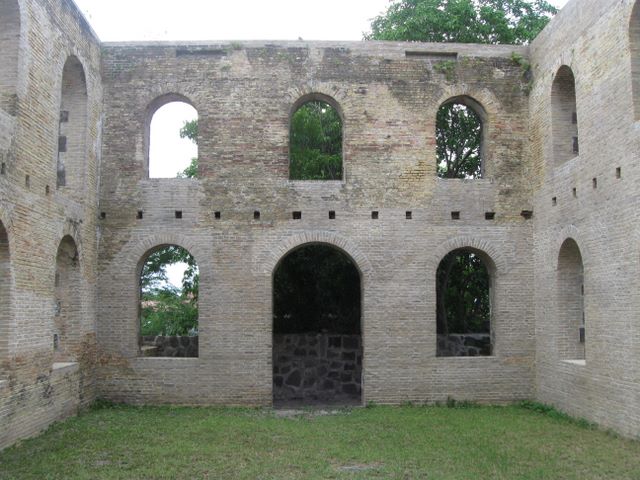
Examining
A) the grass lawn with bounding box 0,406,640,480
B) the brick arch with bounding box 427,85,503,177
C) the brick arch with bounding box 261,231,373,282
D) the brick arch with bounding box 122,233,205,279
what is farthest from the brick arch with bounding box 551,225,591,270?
the brick arch with bounding box 122,233,205,279

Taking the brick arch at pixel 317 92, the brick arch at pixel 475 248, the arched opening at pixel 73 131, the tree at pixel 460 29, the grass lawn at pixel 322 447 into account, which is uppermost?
the tree at pixel 460 29

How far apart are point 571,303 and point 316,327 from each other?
305 inches

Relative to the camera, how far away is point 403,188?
13.5m

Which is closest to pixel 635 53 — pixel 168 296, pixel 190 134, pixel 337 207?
A: pixel 337 207

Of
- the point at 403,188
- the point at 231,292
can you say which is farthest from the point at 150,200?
the point at 403,188

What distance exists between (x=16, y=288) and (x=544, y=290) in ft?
31.3

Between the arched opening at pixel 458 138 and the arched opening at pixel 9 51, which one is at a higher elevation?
the arched opening at pixel 458 138

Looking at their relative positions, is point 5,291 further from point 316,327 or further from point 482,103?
point 316,327

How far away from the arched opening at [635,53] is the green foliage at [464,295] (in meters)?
9.24

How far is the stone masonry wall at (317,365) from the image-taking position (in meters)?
16.0

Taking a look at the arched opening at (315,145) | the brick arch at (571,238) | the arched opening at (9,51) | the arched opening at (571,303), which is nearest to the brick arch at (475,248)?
the brick arch at (571,238)

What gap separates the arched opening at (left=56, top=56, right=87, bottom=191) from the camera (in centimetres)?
1247

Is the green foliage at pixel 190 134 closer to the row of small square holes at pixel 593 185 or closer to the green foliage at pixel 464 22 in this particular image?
the green foliage at pixel 464 22

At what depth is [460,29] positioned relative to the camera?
1861cm
